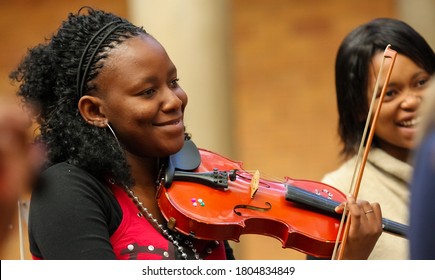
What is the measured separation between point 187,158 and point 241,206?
0.59ft

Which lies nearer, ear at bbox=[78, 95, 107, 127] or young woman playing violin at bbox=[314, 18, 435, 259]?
ear at bbox=[78, 95, 107, 127]

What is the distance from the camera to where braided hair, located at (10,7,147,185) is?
2.25m

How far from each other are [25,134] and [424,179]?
55 centimetres

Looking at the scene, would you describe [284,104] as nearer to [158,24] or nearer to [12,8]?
[12,8]

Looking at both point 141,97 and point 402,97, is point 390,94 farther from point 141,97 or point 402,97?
point 141,97

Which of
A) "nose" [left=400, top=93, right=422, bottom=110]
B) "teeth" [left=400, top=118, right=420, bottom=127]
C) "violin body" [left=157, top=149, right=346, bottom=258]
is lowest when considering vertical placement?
"violin body" [left=157, top=149, right=346, bottom=258]

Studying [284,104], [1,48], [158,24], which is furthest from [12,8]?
[158,24]

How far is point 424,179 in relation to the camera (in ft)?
4.85

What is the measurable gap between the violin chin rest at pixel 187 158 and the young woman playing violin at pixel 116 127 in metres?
0.07

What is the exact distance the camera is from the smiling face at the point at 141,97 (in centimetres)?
225

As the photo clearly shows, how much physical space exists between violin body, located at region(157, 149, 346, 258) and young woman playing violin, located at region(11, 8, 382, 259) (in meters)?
0.05

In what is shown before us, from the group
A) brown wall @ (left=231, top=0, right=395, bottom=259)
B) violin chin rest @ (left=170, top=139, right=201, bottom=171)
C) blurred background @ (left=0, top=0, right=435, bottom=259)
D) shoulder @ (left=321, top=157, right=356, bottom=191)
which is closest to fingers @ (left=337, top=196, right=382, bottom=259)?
violin chin rest @ (left=170, top=139, right=201, bottom=171)

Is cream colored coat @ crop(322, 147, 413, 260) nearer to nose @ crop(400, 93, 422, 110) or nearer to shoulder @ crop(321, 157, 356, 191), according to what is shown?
shoulder @ crop(321, 157, 356, 191)

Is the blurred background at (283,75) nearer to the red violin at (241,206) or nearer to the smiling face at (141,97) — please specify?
the red violin at (241,206)
